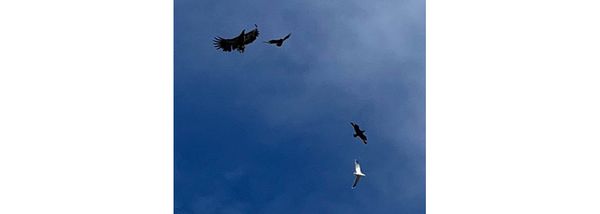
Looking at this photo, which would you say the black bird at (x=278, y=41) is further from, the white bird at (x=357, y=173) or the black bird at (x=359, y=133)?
the white bird at (x=357, y=173)

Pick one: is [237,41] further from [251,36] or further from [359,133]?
[359,133]

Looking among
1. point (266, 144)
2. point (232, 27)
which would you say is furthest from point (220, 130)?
point (232, 27)

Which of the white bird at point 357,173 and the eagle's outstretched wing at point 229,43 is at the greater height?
the eagle's outstretched wing at point 229,43

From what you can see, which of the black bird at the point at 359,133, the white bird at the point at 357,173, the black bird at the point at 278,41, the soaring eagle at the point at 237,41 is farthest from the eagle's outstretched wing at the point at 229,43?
the white bird at the point at 357,173

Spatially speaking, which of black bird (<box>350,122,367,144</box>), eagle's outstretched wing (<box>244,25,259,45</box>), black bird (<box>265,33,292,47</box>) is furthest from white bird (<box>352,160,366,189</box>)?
eagle's outstretched wing (<box>244,25,259,45</box>)

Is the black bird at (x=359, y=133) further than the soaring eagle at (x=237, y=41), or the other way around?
the black bird at (x=359, y=133)

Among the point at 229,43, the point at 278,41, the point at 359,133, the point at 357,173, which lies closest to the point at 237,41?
the point at 229,43

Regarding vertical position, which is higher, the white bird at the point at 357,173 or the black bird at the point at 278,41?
the black bird at the point at 278,41

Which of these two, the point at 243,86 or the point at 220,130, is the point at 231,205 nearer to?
the point at 220,130

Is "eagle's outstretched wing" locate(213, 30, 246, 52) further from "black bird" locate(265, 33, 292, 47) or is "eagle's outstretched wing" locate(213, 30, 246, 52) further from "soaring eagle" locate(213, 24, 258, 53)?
"black bird" locate(265, 33, 292, 47)

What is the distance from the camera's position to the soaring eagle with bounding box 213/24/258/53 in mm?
8922

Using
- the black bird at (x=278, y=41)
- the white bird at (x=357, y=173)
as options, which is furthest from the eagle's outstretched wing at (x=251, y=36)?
the white bird at (x=357, y=173)

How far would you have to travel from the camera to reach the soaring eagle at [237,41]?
29.3ft

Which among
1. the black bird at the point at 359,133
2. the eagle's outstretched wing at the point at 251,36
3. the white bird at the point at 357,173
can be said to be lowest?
the white bird at the point at 357,173
